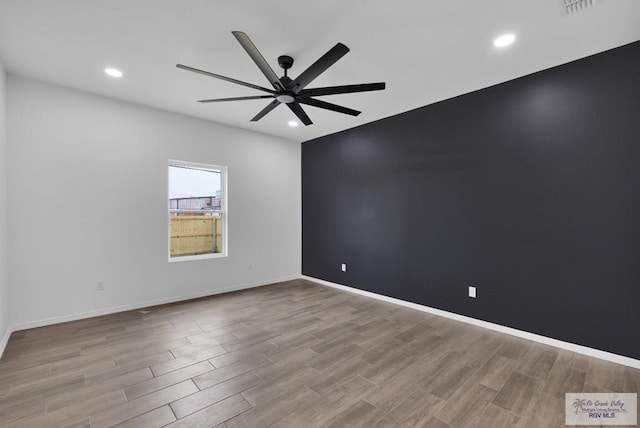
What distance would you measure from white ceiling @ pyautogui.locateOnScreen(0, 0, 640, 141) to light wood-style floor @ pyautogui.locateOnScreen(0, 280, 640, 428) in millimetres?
2860

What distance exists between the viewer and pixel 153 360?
8.25ft

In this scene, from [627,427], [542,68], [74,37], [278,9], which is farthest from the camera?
[542,68]

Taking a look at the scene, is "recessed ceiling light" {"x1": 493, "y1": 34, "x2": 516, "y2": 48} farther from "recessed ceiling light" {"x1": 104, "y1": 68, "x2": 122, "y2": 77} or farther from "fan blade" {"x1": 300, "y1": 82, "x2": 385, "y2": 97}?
"recessed ceiling light" {"x1": 104, "y1": 68, "x2": 122, "y2": 77}

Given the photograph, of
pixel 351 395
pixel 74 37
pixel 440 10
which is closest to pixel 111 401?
pixel 351 395

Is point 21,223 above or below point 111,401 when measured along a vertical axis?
above

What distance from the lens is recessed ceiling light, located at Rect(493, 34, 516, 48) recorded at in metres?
2.38

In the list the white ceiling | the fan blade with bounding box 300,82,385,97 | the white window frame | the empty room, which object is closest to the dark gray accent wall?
the empty room

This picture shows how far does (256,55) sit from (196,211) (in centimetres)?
323

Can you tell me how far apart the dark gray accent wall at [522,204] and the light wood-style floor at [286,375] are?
0.44m

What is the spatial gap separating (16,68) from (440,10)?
13.9ft

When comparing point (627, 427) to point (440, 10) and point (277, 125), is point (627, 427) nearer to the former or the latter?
point (440, 10)

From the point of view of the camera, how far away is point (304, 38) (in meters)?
2.40

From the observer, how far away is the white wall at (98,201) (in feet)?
10.4

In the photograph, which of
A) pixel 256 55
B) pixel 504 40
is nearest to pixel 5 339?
pixel 256 55
